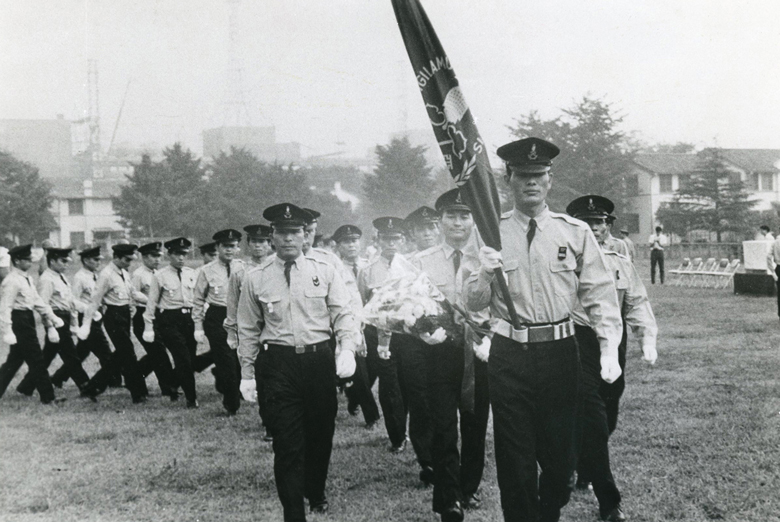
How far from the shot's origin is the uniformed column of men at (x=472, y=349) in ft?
13.5

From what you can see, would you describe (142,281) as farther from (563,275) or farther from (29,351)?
(563,275)

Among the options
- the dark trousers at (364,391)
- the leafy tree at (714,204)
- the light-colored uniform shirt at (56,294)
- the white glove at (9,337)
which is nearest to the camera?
the dark trousers at (364,391)

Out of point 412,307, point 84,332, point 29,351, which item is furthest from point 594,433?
point 29,351

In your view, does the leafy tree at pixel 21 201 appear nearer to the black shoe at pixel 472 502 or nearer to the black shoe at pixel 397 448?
the black shoe at pixel 397 448

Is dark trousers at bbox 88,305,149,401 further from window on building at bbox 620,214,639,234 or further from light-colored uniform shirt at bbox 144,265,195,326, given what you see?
window on building at bbox 620,214,639,234

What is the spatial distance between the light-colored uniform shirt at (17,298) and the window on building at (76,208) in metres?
50.0

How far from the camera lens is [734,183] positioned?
40562 millimetres

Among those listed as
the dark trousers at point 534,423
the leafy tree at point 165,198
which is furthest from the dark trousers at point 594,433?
the leafy tree at point 165,198

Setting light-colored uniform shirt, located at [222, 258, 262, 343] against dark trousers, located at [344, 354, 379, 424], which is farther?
dark trousers, located at [344, 354, 379, 424]

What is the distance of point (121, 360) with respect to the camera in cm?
1015

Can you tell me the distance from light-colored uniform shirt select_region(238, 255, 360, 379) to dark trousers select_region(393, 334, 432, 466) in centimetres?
38

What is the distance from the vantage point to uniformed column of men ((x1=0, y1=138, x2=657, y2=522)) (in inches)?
162

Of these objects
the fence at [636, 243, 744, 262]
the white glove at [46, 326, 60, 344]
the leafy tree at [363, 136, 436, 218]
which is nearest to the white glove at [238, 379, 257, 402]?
the white glove at [46, 326, 60, 344]

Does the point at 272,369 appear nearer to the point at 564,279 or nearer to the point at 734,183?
the point at 564,279
